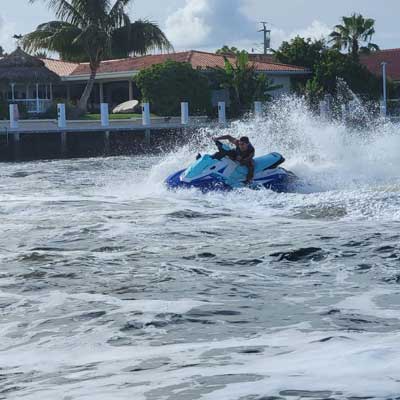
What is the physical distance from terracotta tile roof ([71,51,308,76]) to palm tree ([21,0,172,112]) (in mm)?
3846

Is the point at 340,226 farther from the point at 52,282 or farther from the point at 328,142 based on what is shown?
the point at 328,142

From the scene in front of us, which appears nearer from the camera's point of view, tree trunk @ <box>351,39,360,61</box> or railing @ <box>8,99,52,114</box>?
railing @ <box>8,99,52,114</box>

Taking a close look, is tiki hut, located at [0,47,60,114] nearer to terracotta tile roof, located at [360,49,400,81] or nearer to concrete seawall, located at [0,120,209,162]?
concrete seawall, located at [0,120,209,162]

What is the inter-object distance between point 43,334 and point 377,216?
689cm

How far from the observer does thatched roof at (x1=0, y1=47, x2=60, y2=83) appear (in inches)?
1467

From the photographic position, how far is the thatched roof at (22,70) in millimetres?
37250

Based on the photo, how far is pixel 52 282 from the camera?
872 centimetres

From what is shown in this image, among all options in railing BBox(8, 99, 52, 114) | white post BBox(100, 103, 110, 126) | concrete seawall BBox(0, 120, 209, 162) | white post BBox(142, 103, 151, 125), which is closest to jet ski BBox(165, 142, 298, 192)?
concrete seawall BBox(0, 120, 209, 162)

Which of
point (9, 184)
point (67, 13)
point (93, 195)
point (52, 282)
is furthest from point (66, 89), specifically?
point (52, 282)

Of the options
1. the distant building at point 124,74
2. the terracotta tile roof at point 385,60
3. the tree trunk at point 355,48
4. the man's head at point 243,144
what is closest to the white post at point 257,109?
the distant building at point 124,74

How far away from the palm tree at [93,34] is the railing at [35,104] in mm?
2678

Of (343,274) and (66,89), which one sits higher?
(66,89)

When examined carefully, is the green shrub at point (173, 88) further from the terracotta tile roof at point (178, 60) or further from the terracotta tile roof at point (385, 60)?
the terracotta tile roof at point (385, 60)

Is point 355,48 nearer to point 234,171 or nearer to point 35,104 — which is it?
point 35,104
